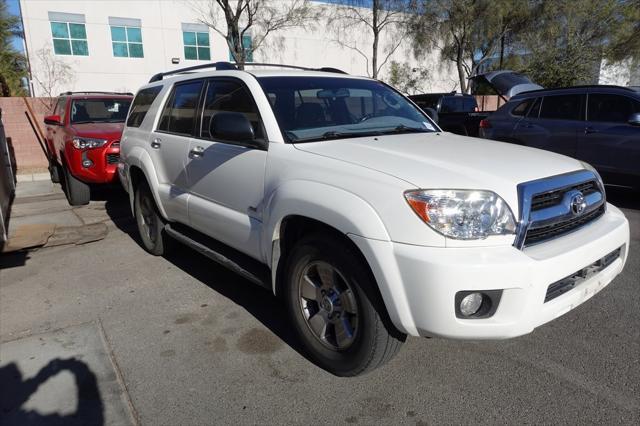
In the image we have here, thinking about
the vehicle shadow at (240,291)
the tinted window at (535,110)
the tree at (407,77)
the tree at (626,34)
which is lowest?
the vehicle shadow at (240,291)

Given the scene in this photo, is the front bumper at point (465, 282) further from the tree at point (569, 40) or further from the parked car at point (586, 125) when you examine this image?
the tree at point (569, 40)

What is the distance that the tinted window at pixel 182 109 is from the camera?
407cm

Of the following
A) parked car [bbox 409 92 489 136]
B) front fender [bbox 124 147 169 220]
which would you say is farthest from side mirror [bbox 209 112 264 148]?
parked car [bbox 409 92 489 136]

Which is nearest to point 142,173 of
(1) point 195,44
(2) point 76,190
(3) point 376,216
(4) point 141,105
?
(4) point 141,105

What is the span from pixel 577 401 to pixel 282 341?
1825 millimetres

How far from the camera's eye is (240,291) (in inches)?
164

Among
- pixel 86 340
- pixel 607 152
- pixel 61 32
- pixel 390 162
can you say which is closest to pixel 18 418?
pixel 86 340

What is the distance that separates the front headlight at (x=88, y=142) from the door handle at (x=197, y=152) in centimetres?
411

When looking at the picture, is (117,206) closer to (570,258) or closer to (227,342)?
(227,342)

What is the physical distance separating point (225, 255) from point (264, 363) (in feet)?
3.33

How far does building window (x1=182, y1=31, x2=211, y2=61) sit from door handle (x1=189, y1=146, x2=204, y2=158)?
27997 mm

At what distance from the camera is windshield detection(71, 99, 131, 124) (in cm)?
823

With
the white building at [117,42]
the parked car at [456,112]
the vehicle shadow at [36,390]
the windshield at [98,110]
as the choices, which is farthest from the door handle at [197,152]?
the white building at [117,42]

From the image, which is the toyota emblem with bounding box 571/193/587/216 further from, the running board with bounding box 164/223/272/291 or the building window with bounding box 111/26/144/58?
the building window with bounding box 111/26/144/58
